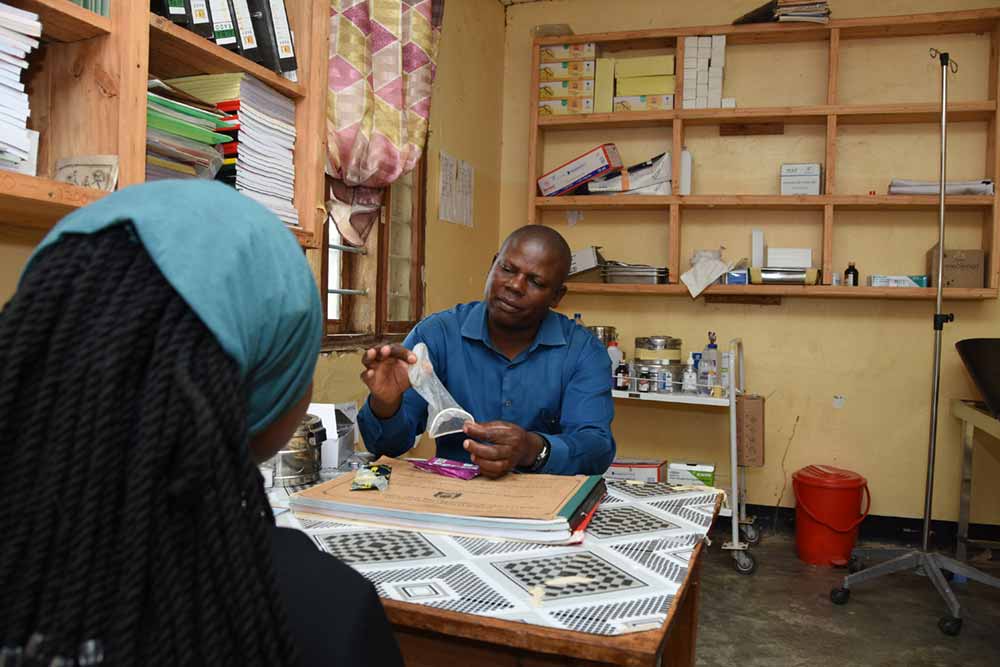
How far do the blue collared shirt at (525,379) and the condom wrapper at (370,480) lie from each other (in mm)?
441

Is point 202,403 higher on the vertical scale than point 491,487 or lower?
higher

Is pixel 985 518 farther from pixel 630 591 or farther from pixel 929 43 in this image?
pixel 630 591

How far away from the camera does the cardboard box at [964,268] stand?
11.4ft

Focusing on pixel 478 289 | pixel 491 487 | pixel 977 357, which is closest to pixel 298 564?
pixel 491 487

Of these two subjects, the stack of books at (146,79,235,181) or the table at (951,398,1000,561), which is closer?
the stack of books at (146,79,235,181)

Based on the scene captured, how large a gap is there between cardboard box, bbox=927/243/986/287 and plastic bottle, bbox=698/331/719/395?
3.64ft

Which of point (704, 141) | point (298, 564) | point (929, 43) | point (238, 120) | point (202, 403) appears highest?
point (929, 43)

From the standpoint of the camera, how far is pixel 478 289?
13.0 feet

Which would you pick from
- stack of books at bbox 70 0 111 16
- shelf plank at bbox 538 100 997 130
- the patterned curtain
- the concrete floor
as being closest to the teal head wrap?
stack of books at bbox 70 0 111 16

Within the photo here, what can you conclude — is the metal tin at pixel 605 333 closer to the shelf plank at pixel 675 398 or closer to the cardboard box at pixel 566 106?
the shelf plank at pixel 675 398

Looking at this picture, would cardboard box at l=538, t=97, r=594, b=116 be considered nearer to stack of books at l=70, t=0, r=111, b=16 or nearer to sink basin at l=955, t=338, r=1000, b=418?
sink basin at l=955, t=338, r=1000, b=418

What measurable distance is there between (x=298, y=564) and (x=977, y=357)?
317cm

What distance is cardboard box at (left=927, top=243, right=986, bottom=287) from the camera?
11.4 feet

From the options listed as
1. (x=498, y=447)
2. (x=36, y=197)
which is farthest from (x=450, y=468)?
(x=36, y=197)
